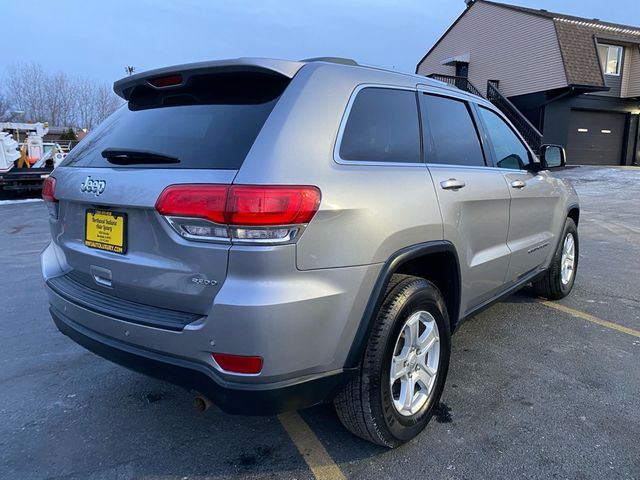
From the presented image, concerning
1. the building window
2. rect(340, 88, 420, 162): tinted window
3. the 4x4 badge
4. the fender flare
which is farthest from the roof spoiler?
the building window

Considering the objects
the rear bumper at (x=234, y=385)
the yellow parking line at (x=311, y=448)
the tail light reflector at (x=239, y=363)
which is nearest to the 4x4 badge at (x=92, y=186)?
the rear bumper at (x=234, y=385)

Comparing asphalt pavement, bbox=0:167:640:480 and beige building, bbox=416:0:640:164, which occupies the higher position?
beige building, bbox=416:0:640:164

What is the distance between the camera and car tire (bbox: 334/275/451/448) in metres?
2.37

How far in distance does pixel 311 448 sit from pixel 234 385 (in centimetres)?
80

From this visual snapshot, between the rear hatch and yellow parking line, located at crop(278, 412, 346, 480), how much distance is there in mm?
1001

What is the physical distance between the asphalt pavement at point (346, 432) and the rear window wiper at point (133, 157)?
1.46 meters

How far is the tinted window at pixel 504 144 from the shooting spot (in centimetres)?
378

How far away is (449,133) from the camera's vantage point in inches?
127

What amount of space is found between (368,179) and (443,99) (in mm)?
1243

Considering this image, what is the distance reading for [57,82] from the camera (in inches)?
2402

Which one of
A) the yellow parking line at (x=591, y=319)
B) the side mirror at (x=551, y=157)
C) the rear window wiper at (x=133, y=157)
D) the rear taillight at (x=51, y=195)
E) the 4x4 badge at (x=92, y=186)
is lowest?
the yellow parking line at (x=591, y=319)

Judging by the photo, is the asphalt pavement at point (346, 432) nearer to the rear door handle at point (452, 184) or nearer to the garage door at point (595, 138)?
the rear door handle at point (452, 184)

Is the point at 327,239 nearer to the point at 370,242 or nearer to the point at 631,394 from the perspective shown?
the point at 370,242

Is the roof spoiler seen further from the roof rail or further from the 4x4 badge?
the 4x4 badge
